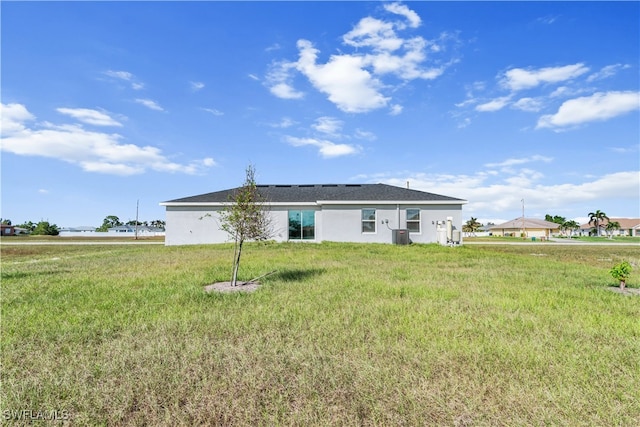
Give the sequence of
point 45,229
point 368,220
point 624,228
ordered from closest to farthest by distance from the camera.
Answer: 1. point 368,220
2. point 45,229
3. point 624,228

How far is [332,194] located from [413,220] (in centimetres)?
587

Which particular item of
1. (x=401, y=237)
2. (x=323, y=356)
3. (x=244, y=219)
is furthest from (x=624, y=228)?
(x=323, y=356)

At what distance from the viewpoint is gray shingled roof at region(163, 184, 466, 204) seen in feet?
69.4

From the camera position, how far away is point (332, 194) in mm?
22734

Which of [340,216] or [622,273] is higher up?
[340,216]

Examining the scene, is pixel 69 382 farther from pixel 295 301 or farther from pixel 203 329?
pixel 295 301

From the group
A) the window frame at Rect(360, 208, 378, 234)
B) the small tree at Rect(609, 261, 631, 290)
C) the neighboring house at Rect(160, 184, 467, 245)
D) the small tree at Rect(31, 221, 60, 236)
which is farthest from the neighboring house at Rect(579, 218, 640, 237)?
the small tree at Rect(31, 221, 60, 236)

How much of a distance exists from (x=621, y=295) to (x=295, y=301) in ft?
22.6

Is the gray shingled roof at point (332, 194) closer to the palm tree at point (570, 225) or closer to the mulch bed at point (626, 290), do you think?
the mulch bed at point (626, 290)

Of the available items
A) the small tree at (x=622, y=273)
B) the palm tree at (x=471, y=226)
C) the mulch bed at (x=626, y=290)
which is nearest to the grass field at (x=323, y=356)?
the mulch bed at (x=626, y=290)

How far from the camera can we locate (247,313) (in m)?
5.34

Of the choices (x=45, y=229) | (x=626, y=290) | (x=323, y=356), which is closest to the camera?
(x=323, y=356)

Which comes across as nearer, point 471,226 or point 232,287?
point 232,287

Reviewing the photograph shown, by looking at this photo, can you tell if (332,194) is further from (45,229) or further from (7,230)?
(7,230)
